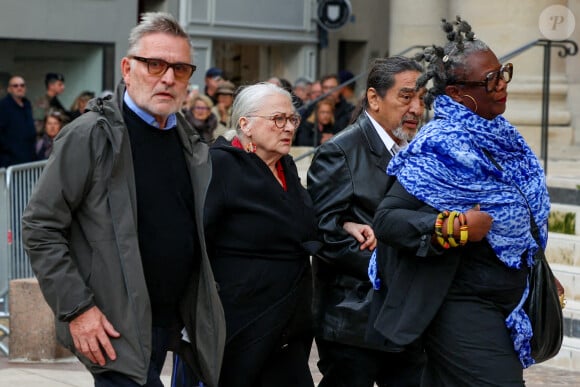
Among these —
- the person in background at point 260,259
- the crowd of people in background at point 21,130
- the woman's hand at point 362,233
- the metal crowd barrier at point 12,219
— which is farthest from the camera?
the crowd of people in background at point 21,130

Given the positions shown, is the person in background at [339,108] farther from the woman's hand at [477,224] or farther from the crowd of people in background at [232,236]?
the woman's hand at [477,224]

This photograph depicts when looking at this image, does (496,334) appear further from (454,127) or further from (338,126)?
(338,126)

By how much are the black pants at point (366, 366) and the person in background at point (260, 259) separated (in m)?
0.21

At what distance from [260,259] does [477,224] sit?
1381mm

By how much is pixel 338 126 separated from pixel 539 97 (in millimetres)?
3194

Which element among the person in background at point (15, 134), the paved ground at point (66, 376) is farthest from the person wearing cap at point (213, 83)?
the paved ground at point (66, 376)

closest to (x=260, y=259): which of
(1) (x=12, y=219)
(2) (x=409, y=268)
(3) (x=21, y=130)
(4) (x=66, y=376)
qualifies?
(2) (x=409, y=268)

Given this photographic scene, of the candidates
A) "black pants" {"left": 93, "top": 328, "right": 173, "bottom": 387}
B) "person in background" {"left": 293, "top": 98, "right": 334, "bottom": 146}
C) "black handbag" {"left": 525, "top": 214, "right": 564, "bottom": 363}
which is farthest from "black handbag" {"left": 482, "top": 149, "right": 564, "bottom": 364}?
"person in background" {"left": 293, "top": 98, "right": 334, "bottom": 146}

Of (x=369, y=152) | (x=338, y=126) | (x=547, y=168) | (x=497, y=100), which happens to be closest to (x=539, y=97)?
(x=547, y=168)

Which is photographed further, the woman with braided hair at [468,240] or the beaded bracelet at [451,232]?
the woman with braided hair at [468,240]

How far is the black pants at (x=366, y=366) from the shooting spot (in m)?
6.44

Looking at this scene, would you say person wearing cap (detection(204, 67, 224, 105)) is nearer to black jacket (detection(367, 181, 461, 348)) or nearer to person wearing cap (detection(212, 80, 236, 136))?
person wearing cap (detection(212, 80, 236, 136))

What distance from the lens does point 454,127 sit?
17.3 ft

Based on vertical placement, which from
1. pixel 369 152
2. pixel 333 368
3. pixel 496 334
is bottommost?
pixel 333 368
